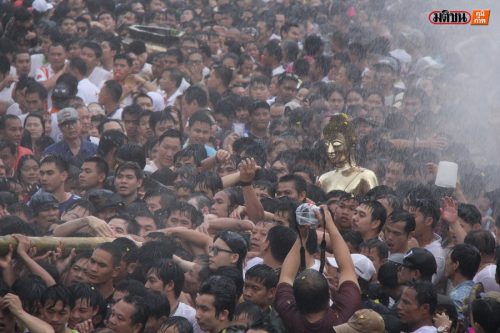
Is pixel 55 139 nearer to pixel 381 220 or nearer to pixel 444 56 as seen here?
pixel 381 220

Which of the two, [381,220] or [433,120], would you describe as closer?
[381,220]

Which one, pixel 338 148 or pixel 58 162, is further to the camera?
pixel 338 148

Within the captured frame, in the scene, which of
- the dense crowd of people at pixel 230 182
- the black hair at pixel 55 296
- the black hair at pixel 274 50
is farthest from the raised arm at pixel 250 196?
the black hair at pixel 274 50

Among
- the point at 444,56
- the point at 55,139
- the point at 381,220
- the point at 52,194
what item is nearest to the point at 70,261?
the point at 52,194

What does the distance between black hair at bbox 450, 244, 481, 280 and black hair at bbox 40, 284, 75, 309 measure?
2.70 metres

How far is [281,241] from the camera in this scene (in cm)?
746

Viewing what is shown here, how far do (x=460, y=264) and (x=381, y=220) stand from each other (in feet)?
3.09

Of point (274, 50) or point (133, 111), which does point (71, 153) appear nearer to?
point (133, 111)

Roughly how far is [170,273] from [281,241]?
2.54ft

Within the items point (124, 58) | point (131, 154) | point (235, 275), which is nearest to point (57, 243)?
point (235, 275)

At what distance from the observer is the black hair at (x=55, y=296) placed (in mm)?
6578

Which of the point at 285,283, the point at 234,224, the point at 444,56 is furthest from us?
the point at 444,56

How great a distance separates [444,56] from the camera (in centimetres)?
1636

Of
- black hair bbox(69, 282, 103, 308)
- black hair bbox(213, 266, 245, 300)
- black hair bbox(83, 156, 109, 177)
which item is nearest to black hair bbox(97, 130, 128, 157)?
black hair bbox(83, 156, 109, 177)
